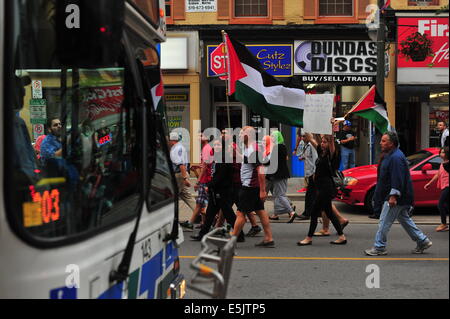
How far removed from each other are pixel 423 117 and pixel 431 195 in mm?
7593

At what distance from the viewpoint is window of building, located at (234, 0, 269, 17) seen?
1806 cm

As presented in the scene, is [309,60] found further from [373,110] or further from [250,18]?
[373,110]

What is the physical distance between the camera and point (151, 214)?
2.98 m

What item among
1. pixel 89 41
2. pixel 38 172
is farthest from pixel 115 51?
pixel 38 172

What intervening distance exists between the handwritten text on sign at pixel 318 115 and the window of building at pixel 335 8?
464 inches

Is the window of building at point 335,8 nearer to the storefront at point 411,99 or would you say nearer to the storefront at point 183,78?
the storefront at point 411,99

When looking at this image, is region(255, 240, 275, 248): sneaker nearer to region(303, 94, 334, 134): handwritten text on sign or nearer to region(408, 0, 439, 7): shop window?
region(303, 94, 334, 134): handwritten text on sign

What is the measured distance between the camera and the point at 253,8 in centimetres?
1811

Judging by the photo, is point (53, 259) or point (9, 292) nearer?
point (9, 292)

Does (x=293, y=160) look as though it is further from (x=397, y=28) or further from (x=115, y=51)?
(x=115, y=51)

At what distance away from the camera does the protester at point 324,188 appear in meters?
8.53

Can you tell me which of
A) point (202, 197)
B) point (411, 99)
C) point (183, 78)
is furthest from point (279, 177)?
point (411, 99)

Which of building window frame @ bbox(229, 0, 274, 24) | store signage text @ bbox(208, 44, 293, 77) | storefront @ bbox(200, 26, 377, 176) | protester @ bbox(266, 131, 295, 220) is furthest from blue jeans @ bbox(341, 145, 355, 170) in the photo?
protester @ bbox(266, 131, 295, 220)

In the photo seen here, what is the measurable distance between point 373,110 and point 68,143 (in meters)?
5.47
